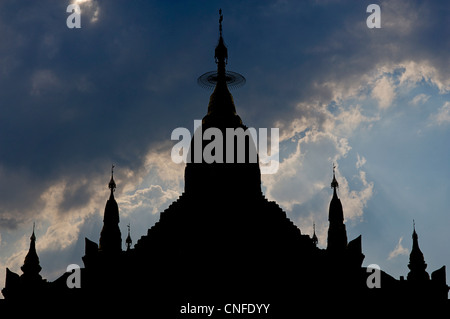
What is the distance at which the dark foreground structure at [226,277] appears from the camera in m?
57.8

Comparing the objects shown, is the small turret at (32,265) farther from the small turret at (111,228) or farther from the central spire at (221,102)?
the central spire at (221,102)

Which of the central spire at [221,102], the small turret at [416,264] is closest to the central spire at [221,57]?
the central spire at [221,102]

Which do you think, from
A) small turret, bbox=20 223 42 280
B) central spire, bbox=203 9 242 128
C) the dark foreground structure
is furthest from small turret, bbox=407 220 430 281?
small turret, bbox=20 223 42 280

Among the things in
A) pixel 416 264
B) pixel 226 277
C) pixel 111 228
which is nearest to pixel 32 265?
pixel 111 228

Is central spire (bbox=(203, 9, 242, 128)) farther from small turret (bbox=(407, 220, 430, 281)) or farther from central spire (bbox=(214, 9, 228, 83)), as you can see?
small turret (bbox=(407, 220, 430, 281))

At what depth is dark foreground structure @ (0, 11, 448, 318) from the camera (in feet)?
190

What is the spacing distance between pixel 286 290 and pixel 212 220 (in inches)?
395

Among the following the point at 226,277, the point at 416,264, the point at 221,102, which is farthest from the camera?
the point at 221,102

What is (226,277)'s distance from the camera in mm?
59438

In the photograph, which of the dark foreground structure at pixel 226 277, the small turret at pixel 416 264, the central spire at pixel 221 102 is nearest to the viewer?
the dark foreground structure at pixel 226 277

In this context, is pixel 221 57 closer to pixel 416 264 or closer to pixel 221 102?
pixel 221 102
